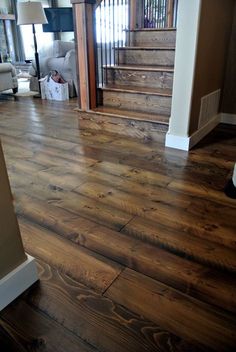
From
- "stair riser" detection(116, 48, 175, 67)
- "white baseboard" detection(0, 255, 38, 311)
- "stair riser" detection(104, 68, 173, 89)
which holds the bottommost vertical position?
"white baseboard" detection(0, 255, 38, 311)

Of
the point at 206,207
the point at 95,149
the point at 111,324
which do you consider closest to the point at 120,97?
the point at 95,149

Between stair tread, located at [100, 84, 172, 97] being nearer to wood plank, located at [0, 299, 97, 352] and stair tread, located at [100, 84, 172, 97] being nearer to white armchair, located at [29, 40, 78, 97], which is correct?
white armchair, located at [29, 40, 78, 97]

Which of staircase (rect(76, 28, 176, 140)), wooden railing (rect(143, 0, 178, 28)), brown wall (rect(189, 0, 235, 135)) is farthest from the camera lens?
wooden railing (rect(143, 0, 178, 28))

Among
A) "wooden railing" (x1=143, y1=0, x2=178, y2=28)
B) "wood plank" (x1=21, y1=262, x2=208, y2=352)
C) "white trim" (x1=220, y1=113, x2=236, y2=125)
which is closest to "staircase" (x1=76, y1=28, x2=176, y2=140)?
"white trim" (x1=220, y1=113, x2=236, y2=125)

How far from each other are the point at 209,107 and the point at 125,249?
214 cm

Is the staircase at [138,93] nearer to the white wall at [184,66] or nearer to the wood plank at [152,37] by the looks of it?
the wood plank at [152,37]

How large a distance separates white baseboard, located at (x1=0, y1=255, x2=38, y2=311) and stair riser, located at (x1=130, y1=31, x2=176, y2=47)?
3402 millimetres

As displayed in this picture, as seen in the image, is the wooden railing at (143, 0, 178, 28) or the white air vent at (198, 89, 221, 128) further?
the wooden railing at (143, 0, 178, 28)

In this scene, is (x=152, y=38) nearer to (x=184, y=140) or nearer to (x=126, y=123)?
(x=126, y=123)

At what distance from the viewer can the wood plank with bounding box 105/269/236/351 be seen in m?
1.00

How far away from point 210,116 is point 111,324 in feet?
8.56

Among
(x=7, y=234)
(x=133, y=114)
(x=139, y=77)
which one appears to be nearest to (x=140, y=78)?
(x=139, y=77)

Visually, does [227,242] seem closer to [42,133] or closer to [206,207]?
[206,207]

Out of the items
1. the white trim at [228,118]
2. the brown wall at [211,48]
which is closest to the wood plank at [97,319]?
the brown wall at [211,48]
